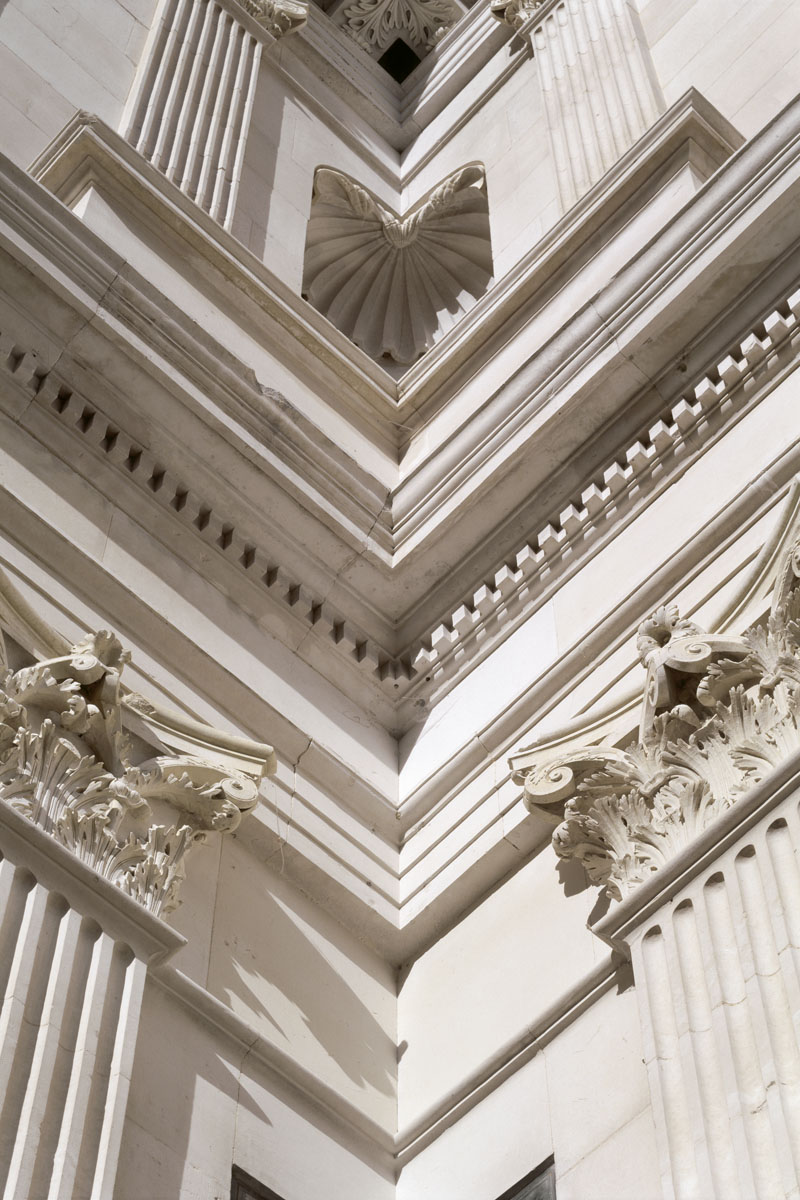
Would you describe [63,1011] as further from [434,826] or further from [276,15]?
[276,15]

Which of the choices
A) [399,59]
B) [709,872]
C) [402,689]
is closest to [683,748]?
[709,872]

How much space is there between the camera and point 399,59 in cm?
2097

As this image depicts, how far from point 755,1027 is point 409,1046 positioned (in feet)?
8.33

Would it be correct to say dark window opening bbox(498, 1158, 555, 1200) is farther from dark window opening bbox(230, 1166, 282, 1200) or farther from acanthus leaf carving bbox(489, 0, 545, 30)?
acanthus leaf carving bbox(489, 0, 545, 30)

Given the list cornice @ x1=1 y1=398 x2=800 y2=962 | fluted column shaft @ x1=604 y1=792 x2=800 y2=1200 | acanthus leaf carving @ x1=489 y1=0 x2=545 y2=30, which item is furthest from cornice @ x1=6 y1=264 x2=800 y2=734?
acanthus leaf carving @ x1=489 y1=0 x2=545 y2=30

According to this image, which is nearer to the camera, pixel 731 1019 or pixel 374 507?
pixel 731 1019

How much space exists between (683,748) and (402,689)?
2981mm

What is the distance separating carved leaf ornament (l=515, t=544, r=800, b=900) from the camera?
7.64 metres

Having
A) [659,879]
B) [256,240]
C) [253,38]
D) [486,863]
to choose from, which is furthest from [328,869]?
[253,38]

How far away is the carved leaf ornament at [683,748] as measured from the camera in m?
7.64

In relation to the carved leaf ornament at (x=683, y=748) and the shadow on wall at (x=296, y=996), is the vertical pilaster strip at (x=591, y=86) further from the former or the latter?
the shadow on wall at (x=296, y=996)

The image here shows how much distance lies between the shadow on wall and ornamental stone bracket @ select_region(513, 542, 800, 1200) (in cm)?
129

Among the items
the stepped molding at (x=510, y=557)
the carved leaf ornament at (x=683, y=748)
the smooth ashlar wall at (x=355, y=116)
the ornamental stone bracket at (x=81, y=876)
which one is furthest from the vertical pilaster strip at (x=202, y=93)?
the carved leaf ornament at (x=683, y=748)

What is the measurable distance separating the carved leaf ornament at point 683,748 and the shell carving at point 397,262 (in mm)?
8658
